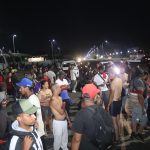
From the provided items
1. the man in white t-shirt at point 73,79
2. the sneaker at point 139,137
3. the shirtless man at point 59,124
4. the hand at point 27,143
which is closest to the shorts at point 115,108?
the sneaker at point 139,137

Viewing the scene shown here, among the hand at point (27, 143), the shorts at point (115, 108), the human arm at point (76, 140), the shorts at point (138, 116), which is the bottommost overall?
the shorts at point (138, 116)

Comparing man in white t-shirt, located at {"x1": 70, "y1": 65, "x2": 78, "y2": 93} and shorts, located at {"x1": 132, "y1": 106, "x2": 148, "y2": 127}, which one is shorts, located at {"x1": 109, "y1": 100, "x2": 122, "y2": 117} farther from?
man in white t-shirt, located at {"x1": 70, "y1": 65, "x2": 78, "y2": 93}

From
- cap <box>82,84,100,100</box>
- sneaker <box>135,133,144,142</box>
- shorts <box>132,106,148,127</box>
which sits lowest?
sneaker <box>135,133,144,142</box>

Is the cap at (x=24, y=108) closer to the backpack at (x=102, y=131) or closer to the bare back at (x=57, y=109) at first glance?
the backpack at (x=102, y=131)

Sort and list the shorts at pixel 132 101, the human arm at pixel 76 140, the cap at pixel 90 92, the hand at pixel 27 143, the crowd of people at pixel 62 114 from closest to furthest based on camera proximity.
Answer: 1. the hand at pixel 27 143
2. the crowd of people at pixel 62 114
3. the human arm at pixel 76 140
4. the cap at pixel 90 92
5. the shorts at pixel 132 101

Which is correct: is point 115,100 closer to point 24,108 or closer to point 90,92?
point 90,92

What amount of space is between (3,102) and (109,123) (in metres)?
3.56

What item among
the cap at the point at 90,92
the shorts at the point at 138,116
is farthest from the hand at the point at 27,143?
the shorts at the point at 138,116

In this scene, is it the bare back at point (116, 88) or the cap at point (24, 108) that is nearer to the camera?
the cap at point (24, 108)

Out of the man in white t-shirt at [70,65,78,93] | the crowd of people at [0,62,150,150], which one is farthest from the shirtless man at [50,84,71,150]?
the man in white t-shirt at [70,65,78,93]

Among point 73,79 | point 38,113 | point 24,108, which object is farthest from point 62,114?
point 73,79

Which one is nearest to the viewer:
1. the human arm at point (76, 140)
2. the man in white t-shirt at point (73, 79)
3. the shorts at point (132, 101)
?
the human arm at point (76, 140)

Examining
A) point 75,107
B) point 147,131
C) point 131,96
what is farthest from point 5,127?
point 75,107

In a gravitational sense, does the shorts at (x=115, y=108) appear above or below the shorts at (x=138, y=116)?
above
